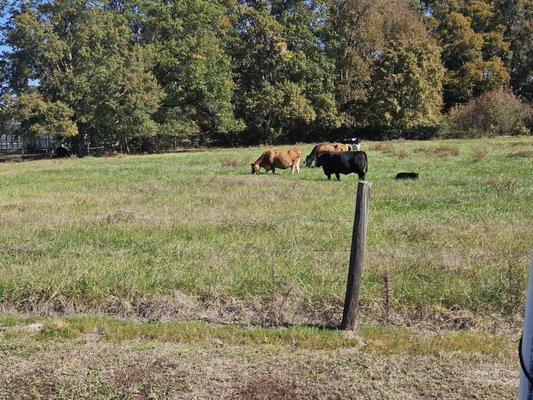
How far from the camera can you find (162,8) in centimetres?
5022

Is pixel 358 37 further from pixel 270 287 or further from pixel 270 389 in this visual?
pixel 270 389

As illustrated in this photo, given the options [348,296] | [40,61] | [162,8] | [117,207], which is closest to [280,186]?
[117,207]

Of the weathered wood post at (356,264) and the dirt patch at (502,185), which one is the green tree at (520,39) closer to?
the dirt patch at (502,185)

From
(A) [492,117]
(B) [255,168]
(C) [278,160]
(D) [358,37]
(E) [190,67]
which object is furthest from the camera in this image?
(D) [358,37]

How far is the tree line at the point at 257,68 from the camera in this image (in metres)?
43.3

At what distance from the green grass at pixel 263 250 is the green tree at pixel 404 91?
36.9 metres

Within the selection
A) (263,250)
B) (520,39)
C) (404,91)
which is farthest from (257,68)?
(263,250)

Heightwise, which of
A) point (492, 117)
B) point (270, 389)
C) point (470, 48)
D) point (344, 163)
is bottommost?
point (270, 389)

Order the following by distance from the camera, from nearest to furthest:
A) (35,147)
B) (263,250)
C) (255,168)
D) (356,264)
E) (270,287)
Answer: (356,264)
(270,287)
(263,250)
(255,168)
(35,147)

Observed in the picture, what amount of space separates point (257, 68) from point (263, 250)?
4753cm

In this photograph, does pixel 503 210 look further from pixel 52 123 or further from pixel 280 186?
pixel 52 123

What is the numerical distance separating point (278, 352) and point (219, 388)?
0.78 meters

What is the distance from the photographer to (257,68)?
178 feet

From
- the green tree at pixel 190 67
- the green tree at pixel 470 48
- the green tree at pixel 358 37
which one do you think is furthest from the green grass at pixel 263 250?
the green tree at pixel 470 48
